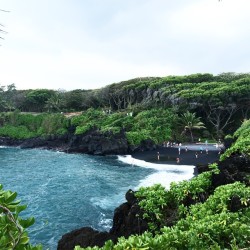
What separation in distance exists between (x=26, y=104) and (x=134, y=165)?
5430cm

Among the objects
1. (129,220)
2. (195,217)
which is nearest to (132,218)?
(129,220)

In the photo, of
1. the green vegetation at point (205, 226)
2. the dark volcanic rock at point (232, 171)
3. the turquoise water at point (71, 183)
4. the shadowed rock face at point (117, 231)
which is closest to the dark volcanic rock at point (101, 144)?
the turquoise water at point (71, 183)

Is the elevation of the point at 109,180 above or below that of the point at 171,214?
below

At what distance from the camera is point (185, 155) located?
4681cm

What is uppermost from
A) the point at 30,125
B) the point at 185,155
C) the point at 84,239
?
the point at 30,125

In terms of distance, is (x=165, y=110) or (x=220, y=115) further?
(x=165, y=110)

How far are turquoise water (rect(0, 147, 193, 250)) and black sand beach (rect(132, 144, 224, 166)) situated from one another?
2300mm

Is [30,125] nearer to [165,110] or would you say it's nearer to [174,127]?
[165,110]

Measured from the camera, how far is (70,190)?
32.1m

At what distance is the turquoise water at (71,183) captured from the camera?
2302 cm

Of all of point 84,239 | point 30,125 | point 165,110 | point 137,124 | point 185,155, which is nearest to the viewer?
point 84,239

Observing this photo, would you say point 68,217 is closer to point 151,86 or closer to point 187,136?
point 187,136

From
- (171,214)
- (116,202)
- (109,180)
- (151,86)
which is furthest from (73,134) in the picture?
(171,214)

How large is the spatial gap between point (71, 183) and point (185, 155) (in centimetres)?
1904
